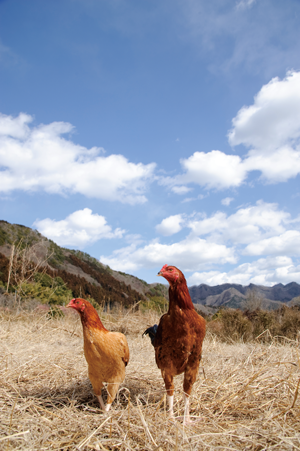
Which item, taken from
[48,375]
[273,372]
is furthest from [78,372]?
[273,372]

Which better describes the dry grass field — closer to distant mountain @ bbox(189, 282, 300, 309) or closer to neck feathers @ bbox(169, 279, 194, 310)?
neck feathers @ bbox(169, 279, 194, 310)

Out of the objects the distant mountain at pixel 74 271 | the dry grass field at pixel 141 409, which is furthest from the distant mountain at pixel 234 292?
the dry grass field at pixel 141 409

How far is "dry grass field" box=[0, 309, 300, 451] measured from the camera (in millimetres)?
1667

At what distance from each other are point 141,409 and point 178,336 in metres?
0.69

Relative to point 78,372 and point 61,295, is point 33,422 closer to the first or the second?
point 78,372

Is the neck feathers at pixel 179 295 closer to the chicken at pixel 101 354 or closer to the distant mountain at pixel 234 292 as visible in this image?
the chicken at pixel 101 354

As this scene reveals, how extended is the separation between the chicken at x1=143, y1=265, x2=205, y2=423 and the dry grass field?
0.90 feet

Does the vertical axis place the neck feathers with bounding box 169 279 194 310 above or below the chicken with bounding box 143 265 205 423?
above

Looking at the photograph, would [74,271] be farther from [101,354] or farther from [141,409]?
[141,409]

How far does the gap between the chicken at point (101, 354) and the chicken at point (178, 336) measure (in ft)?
1.36

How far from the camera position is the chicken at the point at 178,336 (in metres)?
2.19

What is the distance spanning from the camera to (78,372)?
335 cm

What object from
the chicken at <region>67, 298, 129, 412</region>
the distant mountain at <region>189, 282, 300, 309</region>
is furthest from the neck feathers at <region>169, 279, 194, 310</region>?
the distant mountain at <region>189, 282, 300, 309</region>

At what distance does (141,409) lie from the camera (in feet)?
7.24
